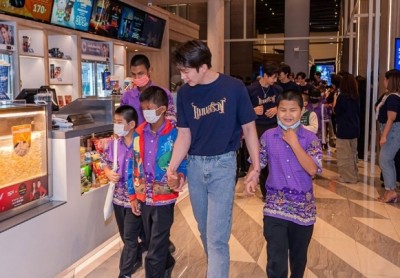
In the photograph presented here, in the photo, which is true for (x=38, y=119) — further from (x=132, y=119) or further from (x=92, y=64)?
(x=92, y=64)

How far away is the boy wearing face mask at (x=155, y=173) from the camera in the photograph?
3.04m

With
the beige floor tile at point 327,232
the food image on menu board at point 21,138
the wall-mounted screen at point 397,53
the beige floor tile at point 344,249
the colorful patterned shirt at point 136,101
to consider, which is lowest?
the beige floor tile at point 344,249

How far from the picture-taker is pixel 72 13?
7406 millimetres

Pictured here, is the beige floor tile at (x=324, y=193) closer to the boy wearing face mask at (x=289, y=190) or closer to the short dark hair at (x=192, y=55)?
the boy wearing face mask at (x=289, y=190)

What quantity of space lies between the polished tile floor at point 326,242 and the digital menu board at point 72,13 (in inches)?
136

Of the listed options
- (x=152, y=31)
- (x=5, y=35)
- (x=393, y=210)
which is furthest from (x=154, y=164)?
(x=152, y=31)

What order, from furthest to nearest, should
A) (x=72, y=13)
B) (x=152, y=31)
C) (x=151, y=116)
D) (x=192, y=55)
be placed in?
(x=152, y=31) → (x=72, y=13) → (x=151, y=116) → (x=192, y=55)

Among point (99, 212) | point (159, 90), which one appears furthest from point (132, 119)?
point (99, 212)

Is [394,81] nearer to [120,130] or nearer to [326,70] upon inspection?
[120,130]

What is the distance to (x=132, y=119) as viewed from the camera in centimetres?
328

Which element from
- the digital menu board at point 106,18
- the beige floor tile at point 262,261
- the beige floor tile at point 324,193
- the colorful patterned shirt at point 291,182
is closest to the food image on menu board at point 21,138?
the colorful patterned shirt at point 291,182

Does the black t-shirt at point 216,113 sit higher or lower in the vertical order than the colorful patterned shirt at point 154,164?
higher

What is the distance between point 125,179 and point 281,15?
15.9 m

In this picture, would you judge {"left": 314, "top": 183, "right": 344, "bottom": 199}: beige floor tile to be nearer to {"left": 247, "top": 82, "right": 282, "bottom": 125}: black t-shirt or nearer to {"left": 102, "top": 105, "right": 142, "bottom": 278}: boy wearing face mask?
{"left": 247, "top": 82, "right": 282, "bottom": 125}: black t-shirt
